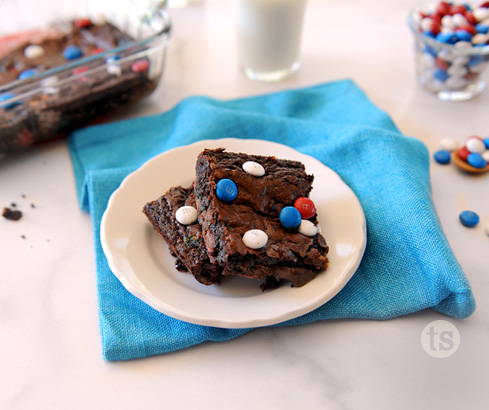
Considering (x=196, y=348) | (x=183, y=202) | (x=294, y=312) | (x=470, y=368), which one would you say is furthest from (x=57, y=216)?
(x=470, y=368)

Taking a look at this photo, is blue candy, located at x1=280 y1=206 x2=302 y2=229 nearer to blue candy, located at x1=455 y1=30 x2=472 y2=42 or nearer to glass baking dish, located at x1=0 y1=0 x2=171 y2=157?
glass baking dish, located at x1=0 y1=0 x2=171 y2=157

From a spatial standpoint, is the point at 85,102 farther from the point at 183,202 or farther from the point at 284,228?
the point at 284,228

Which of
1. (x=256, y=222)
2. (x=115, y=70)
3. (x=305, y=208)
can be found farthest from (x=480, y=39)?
(x=115, y=70)

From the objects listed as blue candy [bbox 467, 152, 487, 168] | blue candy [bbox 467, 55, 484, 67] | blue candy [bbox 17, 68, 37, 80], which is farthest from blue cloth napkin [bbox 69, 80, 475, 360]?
blue candy [bbox 467, 55, 484, 67]

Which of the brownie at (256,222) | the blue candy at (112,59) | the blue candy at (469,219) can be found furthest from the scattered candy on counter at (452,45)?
the blue candy at (112,59)

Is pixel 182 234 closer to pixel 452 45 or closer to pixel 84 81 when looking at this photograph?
pixel 84 81

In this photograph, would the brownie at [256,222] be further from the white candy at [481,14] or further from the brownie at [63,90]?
the white candy at [481,14]
